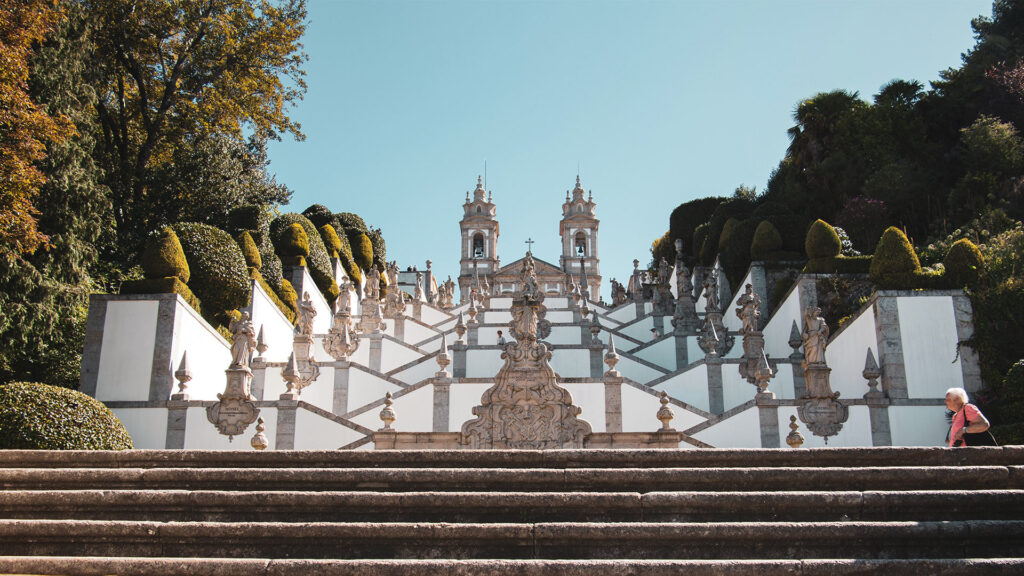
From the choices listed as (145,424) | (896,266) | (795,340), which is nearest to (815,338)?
(896,266)

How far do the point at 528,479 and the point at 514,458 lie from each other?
1.68 ft

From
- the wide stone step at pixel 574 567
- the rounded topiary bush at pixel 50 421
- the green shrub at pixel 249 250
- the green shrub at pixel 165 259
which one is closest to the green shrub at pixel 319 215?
the green shrub at pixel 249 250

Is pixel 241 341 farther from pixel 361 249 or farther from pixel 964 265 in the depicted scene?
pixel 361 249

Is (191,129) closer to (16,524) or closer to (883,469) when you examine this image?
(16,524)

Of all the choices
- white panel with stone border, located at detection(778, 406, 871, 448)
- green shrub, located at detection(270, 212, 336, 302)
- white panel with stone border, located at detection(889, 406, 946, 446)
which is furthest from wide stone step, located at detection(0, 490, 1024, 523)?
green shrub, located at detection(270, 212, 336, 302)

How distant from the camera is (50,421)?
31.2ft

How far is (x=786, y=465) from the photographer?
798 centimetres

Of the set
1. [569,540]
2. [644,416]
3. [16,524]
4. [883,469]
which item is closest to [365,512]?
[569,540]

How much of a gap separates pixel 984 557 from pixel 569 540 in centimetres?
306

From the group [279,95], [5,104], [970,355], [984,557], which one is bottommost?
[984,557]

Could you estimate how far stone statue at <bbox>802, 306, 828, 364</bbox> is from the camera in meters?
15.2

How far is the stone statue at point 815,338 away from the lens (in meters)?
15.2

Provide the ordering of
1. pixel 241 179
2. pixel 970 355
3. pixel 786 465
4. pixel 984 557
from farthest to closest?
pixel 241 179, pixel 970 355, pixel 786 465, pixel 984 557

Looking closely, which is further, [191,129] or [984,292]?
[191,129]
